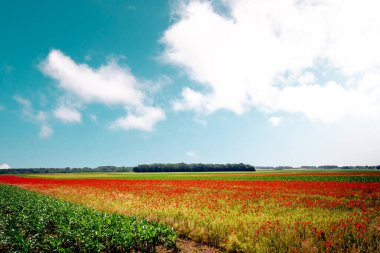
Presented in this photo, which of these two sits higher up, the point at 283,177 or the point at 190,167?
the point at 283,177

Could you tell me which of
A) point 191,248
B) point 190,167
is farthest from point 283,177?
point 190,167

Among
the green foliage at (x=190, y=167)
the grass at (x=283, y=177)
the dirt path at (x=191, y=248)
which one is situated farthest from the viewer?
the green foliage at (x=190, y=167)

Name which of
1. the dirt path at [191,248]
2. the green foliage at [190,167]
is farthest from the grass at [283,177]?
the green foliage at [190,167]

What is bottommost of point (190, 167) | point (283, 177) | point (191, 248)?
point (190, 167)

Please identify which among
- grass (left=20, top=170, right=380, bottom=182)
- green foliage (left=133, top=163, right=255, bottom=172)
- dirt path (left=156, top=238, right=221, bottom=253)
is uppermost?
dirt path (left=156, top=238, right=221, bottom=253)

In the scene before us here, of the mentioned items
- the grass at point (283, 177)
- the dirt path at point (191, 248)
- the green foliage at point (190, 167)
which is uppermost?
the dirt path at point (191, 248)

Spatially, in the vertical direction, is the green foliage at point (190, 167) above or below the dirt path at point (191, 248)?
below

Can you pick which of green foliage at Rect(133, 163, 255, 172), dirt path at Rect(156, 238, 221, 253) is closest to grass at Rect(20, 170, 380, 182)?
dirt path at Rect(156, 238, 221, 253)

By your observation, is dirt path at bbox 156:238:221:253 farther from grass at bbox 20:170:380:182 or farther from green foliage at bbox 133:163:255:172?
green foliage at bbox 133:163:255:172

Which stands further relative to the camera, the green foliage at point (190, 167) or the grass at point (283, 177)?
the green foliage at point (190, 167)

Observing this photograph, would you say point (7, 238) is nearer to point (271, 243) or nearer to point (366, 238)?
point (271, 243)

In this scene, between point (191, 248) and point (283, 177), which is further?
point (283, 177)

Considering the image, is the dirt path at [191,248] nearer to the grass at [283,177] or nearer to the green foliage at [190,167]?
the grass at [283,177]

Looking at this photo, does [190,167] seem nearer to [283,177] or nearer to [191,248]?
[283,177]
